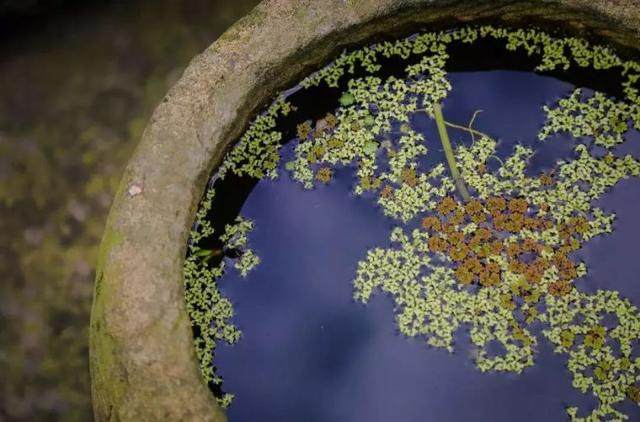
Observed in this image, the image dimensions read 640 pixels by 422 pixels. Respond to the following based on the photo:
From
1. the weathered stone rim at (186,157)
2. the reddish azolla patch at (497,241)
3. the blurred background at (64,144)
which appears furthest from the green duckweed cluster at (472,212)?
the blurred background at (64,144)

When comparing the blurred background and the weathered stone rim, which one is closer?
the weathered stone rim

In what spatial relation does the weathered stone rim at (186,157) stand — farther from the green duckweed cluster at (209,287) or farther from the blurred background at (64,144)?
the blurred background at (64,144)

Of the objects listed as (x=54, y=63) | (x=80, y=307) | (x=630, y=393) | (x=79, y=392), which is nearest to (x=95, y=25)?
(x=54, y=63)

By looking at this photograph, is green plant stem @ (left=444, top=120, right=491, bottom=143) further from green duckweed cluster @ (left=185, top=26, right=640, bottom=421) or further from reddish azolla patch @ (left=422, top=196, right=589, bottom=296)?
reddish azolla patch @ (left=422, top=196, right=589, bottom=296)

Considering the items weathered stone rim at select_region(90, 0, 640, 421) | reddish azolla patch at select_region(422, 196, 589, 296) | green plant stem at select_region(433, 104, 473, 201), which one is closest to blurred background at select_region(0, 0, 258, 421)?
weathered stone rim at select_region(90, 0, 640, 421)

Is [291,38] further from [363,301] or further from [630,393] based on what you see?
[630,393]
